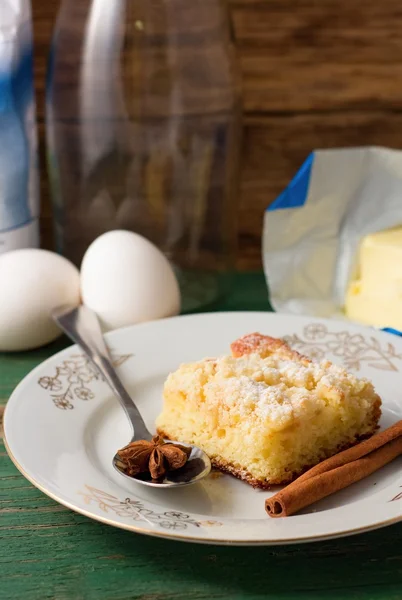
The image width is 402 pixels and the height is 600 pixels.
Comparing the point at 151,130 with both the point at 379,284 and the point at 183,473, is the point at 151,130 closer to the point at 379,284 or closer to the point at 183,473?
the point at 379,284

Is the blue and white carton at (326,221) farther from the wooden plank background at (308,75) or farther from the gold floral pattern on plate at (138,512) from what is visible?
the gold floral pattern on plate at (138,512)

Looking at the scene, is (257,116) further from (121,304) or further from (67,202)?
(121,304)

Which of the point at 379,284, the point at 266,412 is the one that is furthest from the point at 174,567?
the point at 379,284

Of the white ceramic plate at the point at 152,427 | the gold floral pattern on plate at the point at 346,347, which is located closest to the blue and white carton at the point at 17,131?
the white ceramic plate at the point at 152,427

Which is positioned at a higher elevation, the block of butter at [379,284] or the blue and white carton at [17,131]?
the blue and white carton at [17,131]

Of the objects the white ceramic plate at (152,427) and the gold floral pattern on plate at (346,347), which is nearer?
the white ceramic plate at (152,427)

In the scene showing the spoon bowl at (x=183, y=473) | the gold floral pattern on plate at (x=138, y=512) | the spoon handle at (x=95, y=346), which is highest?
the gold floral pattern on plate at (x=138, y=512)

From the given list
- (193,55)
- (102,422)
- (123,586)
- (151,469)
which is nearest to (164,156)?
(193,55)

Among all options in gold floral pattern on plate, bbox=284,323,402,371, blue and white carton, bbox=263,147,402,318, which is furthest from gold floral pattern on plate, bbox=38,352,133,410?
blue and white carton, bbox=263,147,402,318
